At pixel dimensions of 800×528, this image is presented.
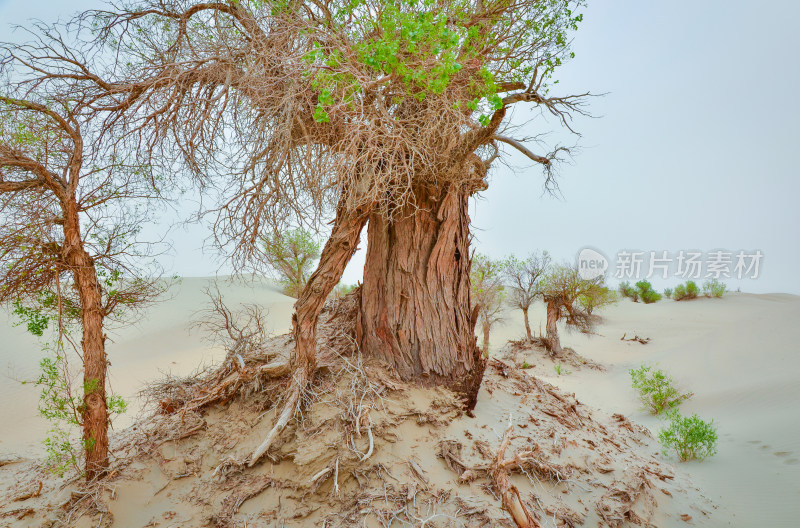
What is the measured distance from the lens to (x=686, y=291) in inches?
1277

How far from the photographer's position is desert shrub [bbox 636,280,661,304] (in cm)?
3419

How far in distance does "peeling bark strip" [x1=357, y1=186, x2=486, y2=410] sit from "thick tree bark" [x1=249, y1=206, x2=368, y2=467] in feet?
2.69

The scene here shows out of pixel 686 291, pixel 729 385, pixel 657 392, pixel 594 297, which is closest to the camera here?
pixel 657 392

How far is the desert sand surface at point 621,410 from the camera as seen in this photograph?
5461 mm

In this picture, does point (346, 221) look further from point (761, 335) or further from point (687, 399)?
point (761, 335)

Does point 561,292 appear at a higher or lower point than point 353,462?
higher

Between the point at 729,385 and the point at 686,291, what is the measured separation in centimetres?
2200

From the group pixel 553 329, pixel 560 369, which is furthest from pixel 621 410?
pixel 553 329

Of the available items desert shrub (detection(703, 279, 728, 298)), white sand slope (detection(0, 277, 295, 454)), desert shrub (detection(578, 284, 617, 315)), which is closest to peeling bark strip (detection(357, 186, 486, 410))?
white sand slope (detection(0, 277, 295, 454))

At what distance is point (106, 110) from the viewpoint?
606 cm

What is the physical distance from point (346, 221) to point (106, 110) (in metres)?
3.59

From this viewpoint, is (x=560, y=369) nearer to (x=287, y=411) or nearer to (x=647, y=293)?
(x=287, y=411)

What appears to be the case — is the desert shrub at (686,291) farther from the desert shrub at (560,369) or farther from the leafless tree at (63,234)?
the leafless tree at (63,234)

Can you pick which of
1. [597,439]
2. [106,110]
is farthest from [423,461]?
[106,110]
